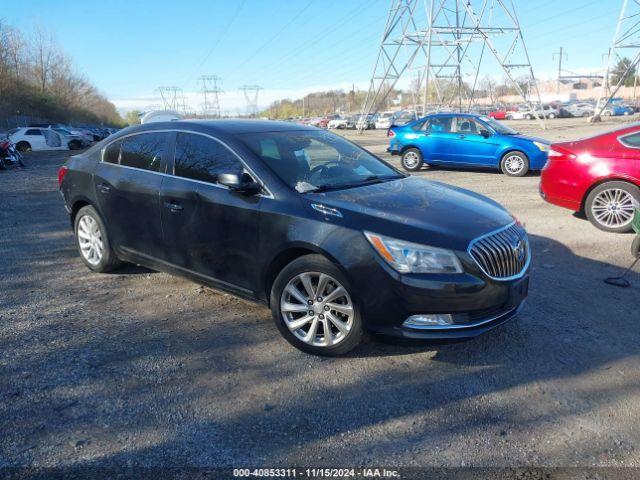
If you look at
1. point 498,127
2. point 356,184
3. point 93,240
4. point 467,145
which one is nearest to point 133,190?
point 93,240

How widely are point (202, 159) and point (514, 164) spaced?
34.0 feet

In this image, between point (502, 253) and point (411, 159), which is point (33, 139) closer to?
point (411, 159)

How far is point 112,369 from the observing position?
3.60 m

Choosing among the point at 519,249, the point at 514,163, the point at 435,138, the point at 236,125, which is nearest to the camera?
the point at 519,249

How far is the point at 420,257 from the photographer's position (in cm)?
336

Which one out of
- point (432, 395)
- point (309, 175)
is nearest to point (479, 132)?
point (309, 175)

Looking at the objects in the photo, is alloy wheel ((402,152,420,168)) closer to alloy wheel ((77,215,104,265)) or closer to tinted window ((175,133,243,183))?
alloy wheel ((77,215,104,265))

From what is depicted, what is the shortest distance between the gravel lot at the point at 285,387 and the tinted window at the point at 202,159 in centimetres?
122

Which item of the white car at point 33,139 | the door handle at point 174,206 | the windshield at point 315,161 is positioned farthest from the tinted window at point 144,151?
the white car at point 33,139

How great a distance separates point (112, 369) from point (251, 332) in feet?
3.52

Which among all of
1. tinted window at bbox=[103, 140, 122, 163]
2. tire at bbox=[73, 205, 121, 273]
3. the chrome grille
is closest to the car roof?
tinted window at bbox=[103, 140, 122, 163]

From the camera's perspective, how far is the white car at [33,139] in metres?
29.8

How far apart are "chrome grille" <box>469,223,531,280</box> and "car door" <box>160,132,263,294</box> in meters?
1.63

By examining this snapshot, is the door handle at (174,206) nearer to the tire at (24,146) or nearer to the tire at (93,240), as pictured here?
the tire at (93,240)
